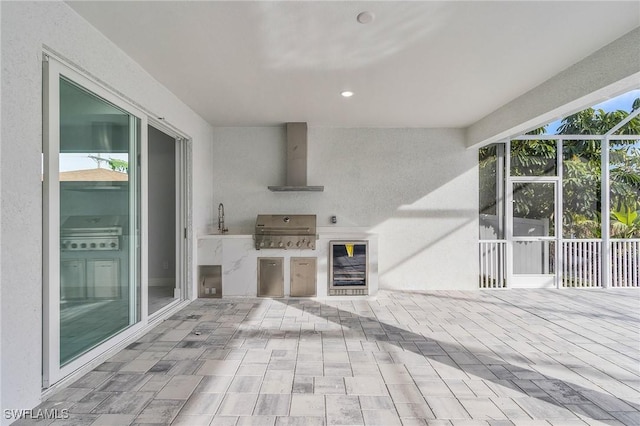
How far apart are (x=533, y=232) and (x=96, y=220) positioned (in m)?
6.29

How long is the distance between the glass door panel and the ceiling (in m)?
0.70

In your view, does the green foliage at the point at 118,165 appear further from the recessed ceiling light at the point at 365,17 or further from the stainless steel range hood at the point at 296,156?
the stainless steel range hood at the point at 296,156

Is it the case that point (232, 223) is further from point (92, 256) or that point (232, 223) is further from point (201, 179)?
point (92, 256)

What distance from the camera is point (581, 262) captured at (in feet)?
18.9

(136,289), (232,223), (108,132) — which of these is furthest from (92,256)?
(232,223)

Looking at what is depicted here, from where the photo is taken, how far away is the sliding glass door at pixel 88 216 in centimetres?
236

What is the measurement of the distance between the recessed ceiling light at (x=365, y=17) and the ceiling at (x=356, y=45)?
5cm

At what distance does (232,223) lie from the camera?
5.79 meters

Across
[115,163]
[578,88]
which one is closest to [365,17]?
[578,88]

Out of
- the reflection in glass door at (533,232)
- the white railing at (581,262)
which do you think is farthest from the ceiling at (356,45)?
the white railing at (581,262)

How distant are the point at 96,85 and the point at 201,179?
98.2 inches

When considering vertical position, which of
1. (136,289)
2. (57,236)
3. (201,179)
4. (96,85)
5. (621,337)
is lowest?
(621,337)

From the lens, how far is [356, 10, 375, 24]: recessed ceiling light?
7.95 ft

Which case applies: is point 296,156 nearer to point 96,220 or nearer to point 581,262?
point 96,220
